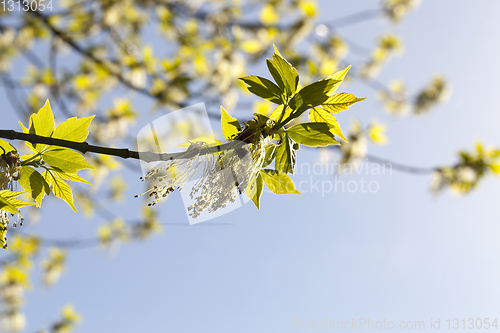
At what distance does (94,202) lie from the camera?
2.32 meters

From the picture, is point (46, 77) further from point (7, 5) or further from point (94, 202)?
point (94, 202)

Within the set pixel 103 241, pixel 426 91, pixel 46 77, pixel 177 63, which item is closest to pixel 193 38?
pixel 177 63

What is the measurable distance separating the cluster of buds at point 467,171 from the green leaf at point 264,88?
256cm

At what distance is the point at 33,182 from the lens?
1.97 feet

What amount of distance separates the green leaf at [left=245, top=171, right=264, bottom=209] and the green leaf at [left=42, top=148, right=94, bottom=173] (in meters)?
0.33

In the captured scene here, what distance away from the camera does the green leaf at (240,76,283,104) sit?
1.95 feet

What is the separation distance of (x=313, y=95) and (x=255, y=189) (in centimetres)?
24

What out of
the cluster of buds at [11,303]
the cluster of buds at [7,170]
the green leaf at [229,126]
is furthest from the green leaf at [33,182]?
the cluster of buds at [11,303]

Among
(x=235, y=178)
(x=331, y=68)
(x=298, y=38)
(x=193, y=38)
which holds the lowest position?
(x=235, y=178)

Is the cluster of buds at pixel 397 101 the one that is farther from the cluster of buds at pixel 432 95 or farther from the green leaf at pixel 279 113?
the green leaf at pixel 279 113

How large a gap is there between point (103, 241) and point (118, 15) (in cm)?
270

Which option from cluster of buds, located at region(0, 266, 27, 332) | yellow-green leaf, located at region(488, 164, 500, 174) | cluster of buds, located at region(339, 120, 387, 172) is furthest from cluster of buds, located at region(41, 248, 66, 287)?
yellow-green leaf, located at region(488, 164, 500, 174)

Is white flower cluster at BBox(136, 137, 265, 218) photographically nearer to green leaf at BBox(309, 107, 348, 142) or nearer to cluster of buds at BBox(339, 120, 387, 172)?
green leaf at BBox(309, 107, 348, 142)

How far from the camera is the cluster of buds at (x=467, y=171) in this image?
2.50 metres
